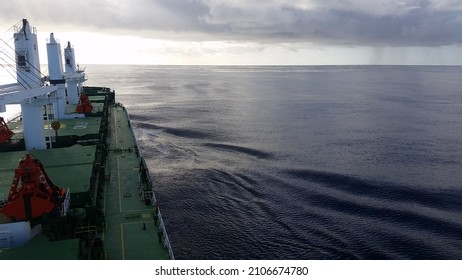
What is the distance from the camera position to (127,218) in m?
27.5

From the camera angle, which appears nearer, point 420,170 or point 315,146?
point 420,170

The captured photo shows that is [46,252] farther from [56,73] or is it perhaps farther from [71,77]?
[71,77]

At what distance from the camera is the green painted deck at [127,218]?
918 inches

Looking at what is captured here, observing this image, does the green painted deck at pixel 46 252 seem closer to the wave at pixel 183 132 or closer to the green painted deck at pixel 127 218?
the green painted deck at pixel 127 218

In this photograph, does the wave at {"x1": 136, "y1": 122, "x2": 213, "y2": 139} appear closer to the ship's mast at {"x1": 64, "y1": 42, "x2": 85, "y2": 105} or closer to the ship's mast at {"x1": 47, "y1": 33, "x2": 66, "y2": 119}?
the ship's mast at {"x1": 64, "y1": 42, "x2": 85, "y2": 105}

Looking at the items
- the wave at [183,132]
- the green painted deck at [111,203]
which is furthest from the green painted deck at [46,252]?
the wave at [183,132]

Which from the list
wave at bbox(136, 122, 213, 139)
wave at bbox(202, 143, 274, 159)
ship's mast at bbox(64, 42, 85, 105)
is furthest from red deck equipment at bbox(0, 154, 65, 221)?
wave at bbox(136, 122, 213, 139)

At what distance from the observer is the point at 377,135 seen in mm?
81750

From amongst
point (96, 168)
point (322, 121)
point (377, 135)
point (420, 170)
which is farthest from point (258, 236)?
point (322, 121)

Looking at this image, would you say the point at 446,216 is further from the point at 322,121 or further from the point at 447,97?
the point at 447,97

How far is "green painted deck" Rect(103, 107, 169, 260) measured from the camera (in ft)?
76.5

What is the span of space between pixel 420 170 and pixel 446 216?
1725cm

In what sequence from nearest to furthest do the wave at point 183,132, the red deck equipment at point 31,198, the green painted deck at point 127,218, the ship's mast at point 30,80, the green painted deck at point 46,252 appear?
1. the green painted deck at point 46,252
2. the red deck equipment at point 31,198
3. the green painted deck at point 127,218
4. the ship's mast at point 30,80
5. the wave at point 183,132

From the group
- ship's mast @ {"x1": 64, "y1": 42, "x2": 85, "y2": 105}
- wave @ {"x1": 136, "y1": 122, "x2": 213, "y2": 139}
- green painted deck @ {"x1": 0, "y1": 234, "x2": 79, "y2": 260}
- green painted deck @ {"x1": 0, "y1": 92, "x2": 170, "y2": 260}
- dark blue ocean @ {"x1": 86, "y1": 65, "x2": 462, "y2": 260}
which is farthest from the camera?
wave @ {"x1": 136, "y1": 122, "x2": 213, "y2": 139}
